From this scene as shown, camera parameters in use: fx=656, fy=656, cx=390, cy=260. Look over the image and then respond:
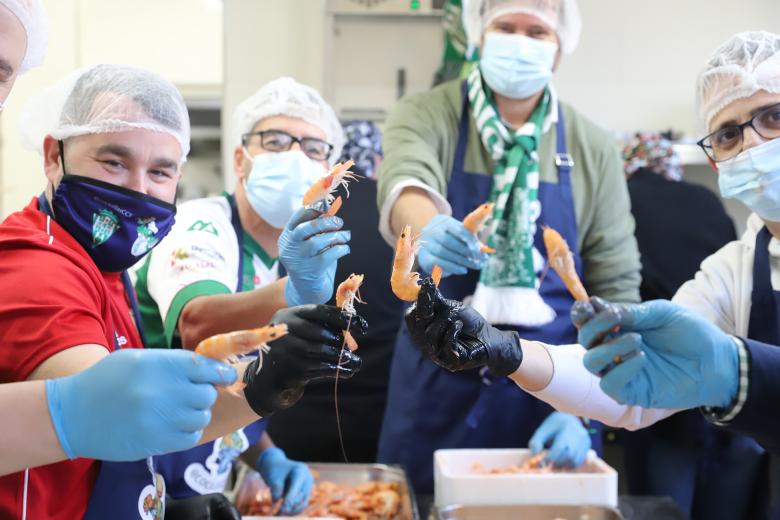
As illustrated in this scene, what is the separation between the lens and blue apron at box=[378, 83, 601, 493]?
2.46m

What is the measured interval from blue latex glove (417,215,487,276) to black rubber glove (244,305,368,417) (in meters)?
0.69

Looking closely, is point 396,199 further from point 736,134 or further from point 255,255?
point 736,134

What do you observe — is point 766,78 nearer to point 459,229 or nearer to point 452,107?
point 459,229

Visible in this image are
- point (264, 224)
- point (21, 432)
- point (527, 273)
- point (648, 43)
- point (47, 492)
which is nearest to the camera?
point (21, 432)

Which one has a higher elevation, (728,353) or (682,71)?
(682,71)

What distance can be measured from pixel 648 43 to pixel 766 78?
3.56m

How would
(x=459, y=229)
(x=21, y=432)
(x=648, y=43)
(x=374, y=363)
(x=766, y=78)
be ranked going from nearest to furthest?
(x=21, y=432) → (x=766, y=78) → (x=459, y=229) → (x=374, y=363) → (x=648, y=43)

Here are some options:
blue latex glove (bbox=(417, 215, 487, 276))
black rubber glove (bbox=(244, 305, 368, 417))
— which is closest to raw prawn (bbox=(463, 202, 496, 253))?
blue latex glove (bbox=(417, 215, 487, 276))

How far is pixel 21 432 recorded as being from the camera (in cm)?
104

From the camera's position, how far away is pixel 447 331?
1.41m

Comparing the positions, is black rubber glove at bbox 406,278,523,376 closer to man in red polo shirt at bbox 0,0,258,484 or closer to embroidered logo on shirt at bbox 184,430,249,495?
man in red polo shirt at bbox 0,0,258,484

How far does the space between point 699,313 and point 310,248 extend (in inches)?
45.0

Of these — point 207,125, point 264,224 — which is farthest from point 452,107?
point 207,125

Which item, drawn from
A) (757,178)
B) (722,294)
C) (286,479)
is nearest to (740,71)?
(757,178)
